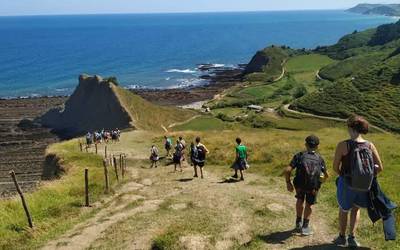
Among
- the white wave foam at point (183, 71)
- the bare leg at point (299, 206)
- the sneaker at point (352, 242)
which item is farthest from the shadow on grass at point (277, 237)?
the white wave foam at point (183, 71)

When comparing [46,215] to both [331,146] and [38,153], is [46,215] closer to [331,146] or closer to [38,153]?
[331,146]

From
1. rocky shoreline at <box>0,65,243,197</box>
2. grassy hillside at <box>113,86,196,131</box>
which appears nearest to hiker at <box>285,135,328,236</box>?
rocky shoreline at <box>0,65,243,197</box>

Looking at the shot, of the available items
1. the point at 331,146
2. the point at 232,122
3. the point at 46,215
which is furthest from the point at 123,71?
the point at 46,215

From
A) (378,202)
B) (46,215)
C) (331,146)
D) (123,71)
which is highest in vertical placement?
(378,202)

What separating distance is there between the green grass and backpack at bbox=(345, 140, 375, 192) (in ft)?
29.4

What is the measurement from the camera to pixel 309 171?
11.8 m

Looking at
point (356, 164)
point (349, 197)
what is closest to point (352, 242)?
point (349, 197)

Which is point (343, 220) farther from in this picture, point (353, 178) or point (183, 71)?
point (183, 71)

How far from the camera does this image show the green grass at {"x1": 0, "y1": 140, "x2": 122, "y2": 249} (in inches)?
590

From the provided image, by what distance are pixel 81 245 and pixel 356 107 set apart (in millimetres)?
82924

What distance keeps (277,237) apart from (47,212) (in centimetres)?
818

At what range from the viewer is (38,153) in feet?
210

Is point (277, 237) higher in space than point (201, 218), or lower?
higher

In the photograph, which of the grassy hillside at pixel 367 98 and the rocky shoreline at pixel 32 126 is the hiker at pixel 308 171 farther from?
the grassy hillside at pixel 367 98
